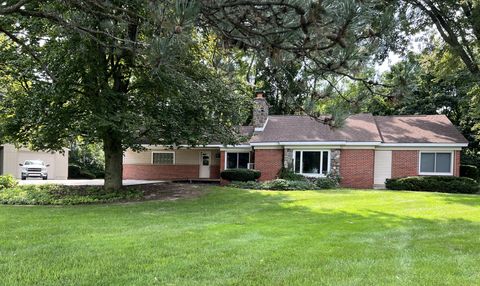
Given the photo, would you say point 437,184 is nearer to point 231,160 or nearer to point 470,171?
point 470,171

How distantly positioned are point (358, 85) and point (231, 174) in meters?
19.9

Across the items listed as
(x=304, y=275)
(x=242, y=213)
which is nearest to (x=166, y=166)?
(x=242, y=213)

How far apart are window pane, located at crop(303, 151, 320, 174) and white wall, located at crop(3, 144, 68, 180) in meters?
17.3

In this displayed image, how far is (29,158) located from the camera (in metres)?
32.8

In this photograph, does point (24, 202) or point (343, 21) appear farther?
point (24, 202)

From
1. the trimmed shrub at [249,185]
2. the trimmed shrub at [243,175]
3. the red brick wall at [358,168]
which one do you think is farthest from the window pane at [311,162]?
the trimmed shrub at [249,185]

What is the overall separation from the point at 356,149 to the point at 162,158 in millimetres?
13814

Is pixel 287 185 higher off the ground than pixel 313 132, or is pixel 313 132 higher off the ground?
pixel 313 132

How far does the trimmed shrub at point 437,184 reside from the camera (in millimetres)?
20188

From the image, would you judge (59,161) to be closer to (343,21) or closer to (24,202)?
(24,202)

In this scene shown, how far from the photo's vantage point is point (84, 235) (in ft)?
27.1

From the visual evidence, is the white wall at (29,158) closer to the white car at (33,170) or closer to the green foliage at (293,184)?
the white car at (33,170)

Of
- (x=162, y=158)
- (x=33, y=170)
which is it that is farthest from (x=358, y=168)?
(x=33, y=170)

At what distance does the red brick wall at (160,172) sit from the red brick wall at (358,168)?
35.4 feet
